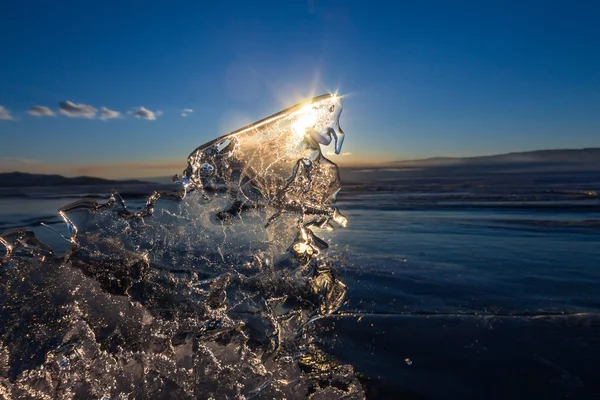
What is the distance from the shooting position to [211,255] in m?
3.02

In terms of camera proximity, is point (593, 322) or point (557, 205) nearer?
point (593, 322)

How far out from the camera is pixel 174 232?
10.1ft

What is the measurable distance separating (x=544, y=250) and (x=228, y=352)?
3.55 m

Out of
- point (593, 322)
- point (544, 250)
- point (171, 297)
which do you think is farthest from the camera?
point (544, 250)

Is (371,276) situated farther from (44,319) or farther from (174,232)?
(44,319)

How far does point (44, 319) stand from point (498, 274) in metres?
2.94

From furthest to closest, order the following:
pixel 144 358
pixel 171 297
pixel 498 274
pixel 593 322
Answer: pixel 498 274
pixel 171 297
pixel 593 322
pixel 144 358

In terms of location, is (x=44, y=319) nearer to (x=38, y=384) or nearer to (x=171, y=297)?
(x=38, y=384)

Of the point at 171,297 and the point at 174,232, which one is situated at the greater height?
the point at 174,232

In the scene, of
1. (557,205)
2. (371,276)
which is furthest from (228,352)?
(557,205)

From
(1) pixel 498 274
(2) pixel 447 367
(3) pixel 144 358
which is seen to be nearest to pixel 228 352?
(3) pixel 144 358

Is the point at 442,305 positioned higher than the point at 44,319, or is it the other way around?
the point at 44,319

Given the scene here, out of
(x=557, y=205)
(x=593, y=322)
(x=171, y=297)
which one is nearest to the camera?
(x=593, y=322)

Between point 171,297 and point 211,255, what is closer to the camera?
point 171,297
